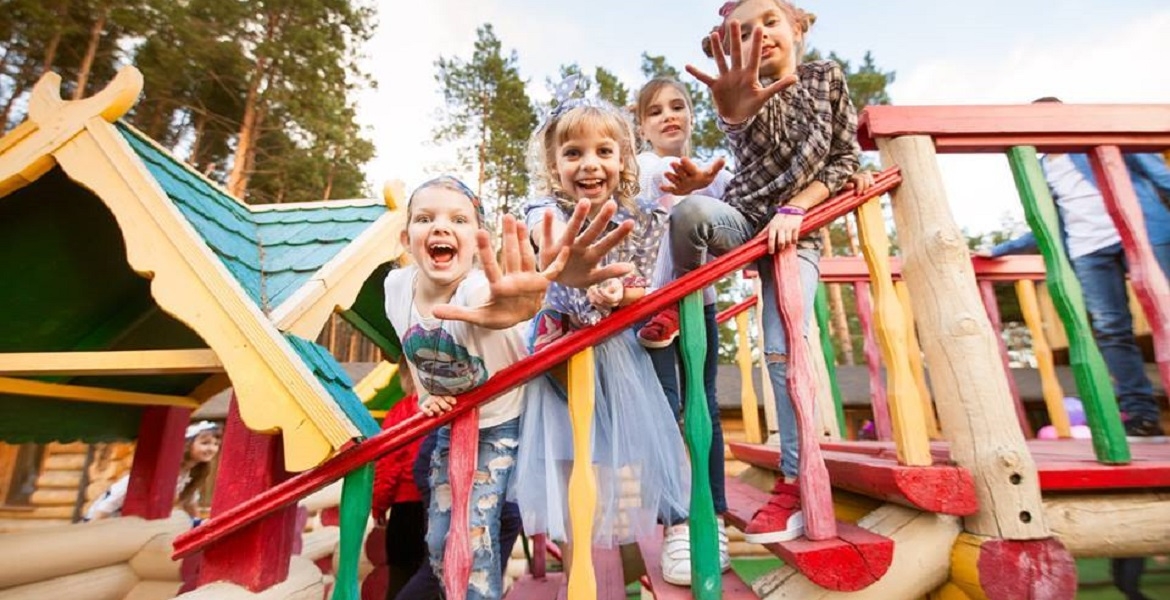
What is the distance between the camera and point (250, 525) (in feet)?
5.78

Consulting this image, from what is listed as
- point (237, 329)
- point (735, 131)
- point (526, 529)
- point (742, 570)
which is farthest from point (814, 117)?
point (742, 570)

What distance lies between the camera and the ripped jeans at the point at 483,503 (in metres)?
1.65

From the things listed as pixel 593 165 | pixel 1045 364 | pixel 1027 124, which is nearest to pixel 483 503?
pixel 593 165

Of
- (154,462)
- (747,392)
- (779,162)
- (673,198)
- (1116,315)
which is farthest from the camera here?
(747,392)

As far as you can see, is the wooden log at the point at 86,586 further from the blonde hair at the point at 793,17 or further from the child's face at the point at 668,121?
the blonde hair at the point at 793,17

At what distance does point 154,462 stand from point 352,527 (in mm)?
2712

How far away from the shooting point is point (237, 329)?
1.68 meters

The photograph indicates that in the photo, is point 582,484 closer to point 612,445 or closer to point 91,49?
point 612,445

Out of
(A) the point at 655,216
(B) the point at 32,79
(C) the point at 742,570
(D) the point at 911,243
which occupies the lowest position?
(C) the point at 742,570

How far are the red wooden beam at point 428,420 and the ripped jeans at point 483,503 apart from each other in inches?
10.0

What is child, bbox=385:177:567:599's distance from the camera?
1568 millimetres

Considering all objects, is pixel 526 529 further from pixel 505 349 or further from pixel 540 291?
pixel 540 291

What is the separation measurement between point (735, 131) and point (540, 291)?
1.11 meters

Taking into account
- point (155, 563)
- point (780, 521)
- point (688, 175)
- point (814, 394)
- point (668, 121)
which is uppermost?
point (668, 121)
